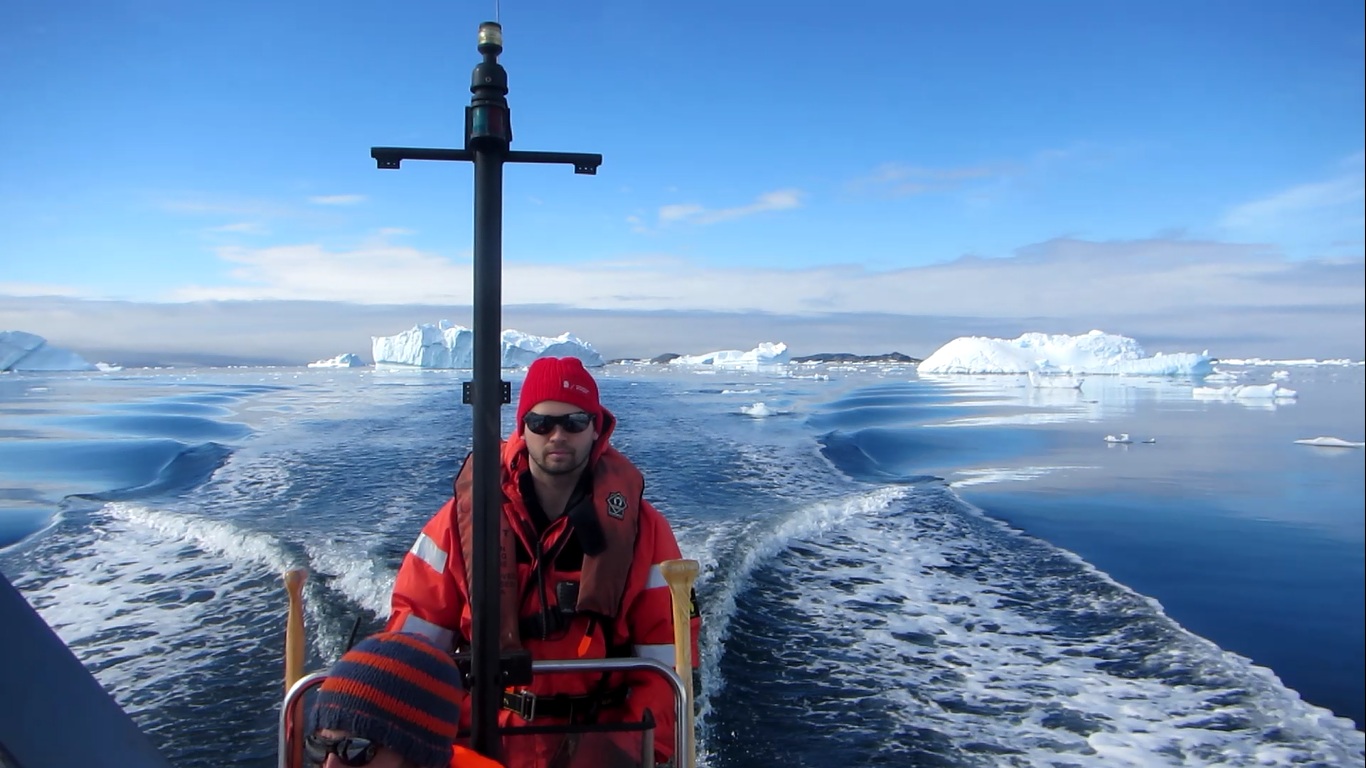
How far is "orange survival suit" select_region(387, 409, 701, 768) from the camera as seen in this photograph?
6.15ft

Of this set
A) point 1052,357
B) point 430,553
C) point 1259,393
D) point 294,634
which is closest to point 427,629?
point 430,553

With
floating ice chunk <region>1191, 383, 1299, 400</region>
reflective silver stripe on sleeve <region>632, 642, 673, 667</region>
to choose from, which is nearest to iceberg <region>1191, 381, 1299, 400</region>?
floating ice chunk <region>1191, 383, 1299, 400</region>

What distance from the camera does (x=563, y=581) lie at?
194 centimetres

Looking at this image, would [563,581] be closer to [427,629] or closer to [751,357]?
[427,629]

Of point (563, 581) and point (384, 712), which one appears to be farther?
point (563, 581)

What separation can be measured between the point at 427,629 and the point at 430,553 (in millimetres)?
179

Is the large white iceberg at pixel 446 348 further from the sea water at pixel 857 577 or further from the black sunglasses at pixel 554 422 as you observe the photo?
the black sunglasses at pixel 554 422

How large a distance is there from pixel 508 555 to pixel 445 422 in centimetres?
1098

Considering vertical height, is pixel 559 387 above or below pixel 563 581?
above

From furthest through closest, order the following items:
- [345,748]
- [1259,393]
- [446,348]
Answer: [446,348] → [1259,393] → [345,748]

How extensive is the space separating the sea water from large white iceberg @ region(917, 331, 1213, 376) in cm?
3273

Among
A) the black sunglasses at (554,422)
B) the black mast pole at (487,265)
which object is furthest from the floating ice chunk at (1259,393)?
the black mast pole at (487,265)

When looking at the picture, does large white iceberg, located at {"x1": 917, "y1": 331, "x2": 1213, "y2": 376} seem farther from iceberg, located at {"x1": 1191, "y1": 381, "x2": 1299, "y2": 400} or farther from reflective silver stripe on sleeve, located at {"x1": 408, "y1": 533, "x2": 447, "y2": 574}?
reflective silver stripe on sleeve, located at {"x1": 408, "y1": 533, "x2": 447, "y2": 574}

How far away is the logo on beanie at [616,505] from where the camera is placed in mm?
1946
